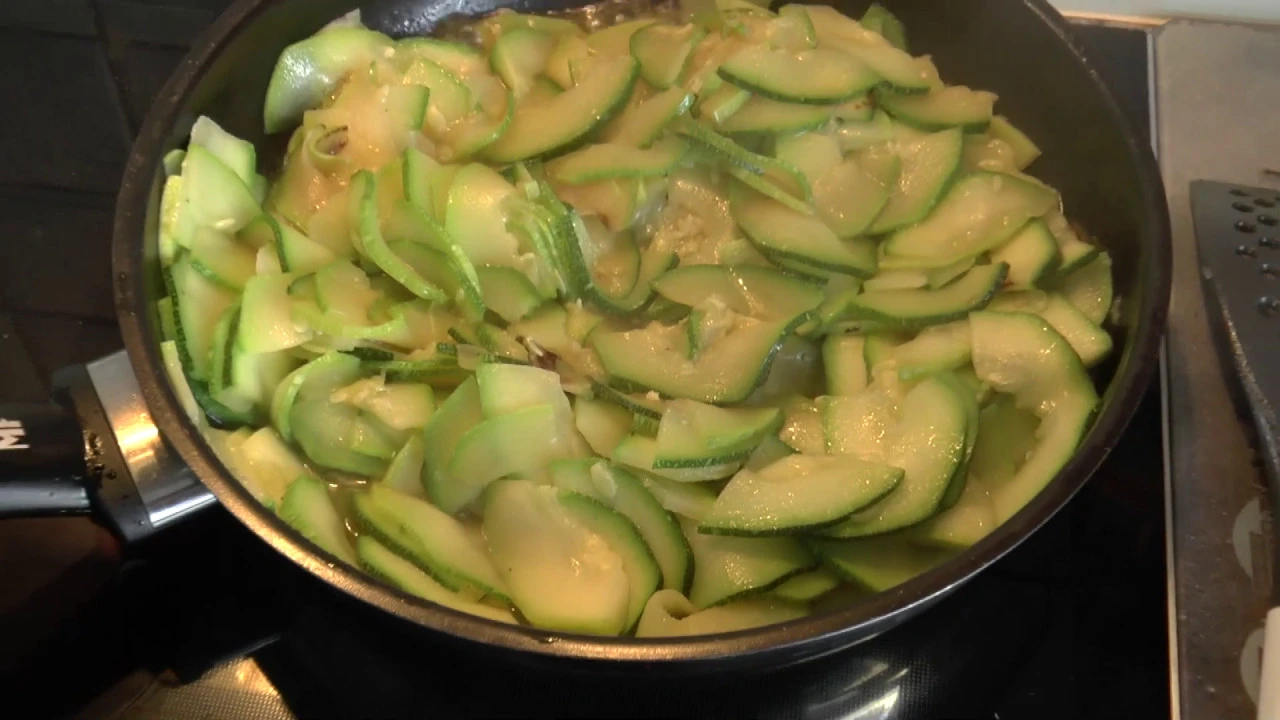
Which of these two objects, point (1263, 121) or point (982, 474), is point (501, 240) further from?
point (1263, 121)

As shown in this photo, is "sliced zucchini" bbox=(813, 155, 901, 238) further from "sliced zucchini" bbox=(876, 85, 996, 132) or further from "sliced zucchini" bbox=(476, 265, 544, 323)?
"sliced zucchini" bbox=(476, 265, 544, 323)

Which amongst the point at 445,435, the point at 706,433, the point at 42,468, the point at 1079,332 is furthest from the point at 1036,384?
the point at 42,468

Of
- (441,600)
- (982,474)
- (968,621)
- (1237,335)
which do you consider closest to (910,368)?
(982,474)

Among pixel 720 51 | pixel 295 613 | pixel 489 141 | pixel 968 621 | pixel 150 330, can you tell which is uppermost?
pixel 720 51

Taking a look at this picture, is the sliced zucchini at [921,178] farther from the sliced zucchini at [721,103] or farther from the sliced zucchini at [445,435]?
the sliced zucchini at [445,435]

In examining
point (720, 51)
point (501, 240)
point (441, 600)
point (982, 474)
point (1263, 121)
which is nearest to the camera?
point (441, 600)

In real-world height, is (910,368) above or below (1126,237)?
below

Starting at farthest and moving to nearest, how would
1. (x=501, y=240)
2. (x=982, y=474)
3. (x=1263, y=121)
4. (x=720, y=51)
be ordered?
1. (x=1263, y=121)
2. (x=720, y=51)
3. (x=501, y=240)
4. (x=982, y=474)
